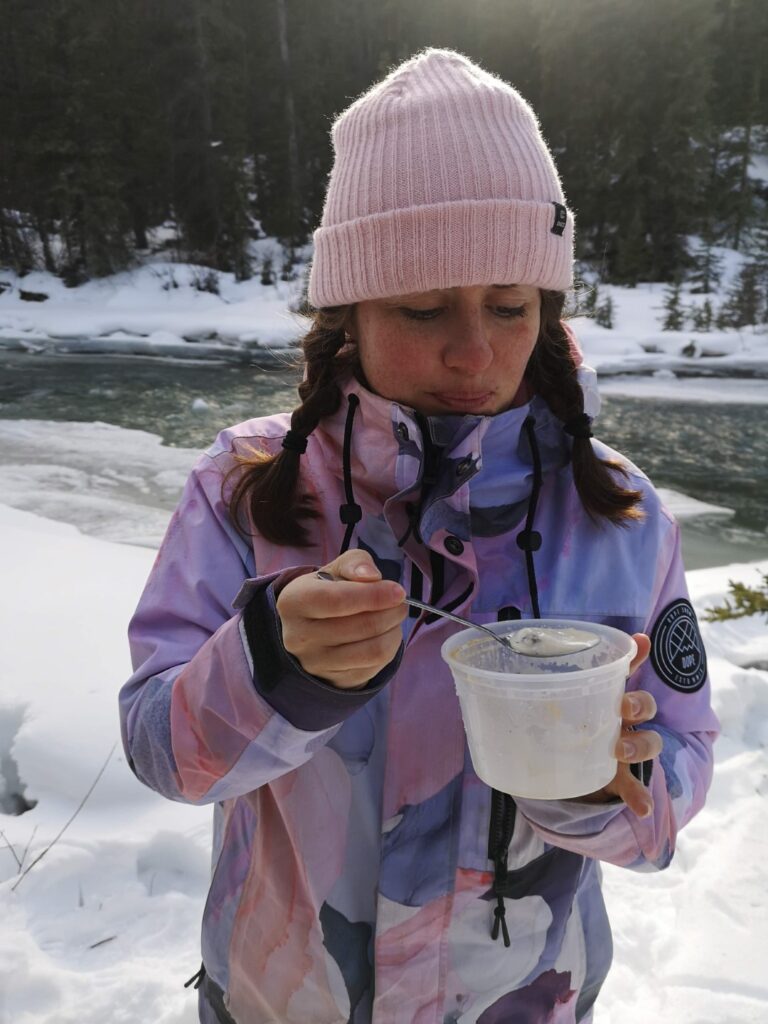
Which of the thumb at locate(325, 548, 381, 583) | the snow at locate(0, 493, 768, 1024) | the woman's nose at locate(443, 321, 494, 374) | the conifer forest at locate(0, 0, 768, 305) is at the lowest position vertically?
the snow at locate(0, 493, 768, 1024)

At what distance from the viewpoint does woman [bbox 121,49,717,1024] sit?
1185 millimetres

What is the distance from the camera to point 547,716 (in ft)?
3.40

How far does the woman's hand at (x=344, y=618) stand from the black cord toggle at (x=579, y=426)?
58cm

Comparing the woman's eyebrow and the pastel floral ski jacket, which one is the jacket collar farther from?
the woman's eyebrow

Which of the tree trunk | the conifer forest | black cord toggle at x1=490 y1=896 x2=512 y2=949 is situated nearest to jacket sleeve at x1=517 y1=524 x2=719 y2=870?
black cord toggle at x1=490 y1=896 x2=512 y2=949

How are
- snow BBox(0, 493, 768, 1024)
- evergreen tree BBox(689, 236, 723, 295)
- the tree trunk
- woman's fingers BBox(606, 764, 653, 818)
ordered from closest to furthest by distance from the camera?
woman's fingers BBox(606, 764, 653, 818) → snow BBox(0, 493, 768, 1024) → evergreen tree BBox(689, 236, 723, 295) → the tree trunk

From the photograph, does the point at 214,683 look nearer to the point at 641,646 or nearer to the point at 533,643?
the point at 533,643

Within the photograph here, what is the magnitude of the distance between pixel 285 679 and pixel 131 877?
175 cm

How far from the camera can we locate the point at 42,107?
26.4 meters

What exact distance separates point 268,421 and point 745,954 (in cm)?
194

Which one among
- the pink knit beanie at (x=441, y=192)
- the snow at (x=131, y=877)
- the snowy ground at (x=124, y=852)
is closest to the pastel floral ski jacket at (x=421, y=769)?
the pink knit beanie at (x=441, y=192)

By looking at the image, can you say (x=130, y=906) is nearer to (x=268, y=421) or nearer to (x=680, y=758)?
(x=268, y=421)

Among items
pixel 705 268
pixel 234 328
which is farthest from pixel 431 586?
pixel 705 268

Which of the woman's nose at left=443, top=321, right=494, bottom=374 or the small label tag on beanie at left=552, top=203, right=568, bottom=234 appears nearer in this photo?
the woman's nose at left=443, top=321, right=494, bottom=374
